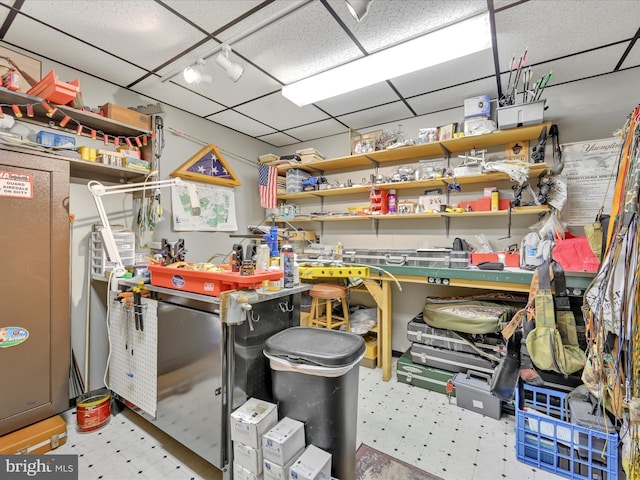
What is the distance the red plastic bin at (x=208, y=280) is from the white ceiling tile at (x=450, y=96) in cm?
229

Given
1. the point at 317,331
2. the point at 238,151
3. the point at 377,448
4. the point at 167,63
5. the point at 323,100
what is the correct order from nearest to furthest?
1. the point at 317,331
2. the point at 377,448
3. the point at 167,63
4. the point at 323,100
5. the point at 238,151

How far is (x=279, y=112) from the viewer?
3.06 m

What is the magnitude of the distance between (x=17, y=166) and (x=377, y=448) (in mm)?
2802

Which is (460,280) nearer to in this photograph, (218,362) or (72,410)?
(218,362)

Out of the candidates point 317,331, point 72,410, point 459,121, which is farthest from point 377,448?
point 459,121

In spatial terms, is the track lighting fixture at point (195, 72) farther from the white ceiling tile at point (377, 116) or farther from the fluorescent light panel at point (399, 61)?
the white ceiling tile at point (377, 116)

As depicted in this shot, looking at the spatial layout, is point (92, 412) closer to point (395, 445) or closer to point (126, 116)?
point (395, 445)

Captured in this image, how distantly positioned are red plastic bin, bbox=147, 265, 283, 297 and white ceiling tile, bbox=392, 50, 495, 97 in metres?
2.00

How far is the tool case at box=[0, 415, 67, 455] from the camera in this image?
162 centimetres

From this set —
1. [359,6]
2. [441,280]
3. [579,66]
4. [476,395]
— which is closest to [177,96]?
[359,6]

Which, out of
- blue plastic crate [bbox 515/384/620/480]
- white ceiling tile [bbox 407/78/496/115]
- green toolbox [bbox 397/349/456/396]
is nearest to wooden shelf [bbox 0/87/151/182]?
white ceiling tile [bbox 407/78/496/115]

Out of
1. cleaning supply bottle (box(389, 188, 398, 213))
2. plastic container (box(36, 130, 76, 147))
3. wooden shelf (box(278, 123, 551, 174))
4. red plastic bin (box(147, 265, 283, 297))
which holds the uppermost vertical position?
wooden shelf (box(278, 123, 551, 174))

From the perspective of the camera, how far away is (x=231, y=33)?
1.88 m

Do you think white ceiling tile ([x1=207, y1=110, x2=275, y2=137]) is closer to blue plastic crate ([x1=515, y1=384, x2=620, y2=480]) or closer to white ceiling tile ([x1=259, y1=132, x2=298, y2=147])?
white ceiling tile ([x1=259, y1=132, x2=298, y2=147])
